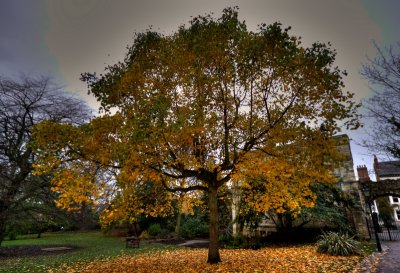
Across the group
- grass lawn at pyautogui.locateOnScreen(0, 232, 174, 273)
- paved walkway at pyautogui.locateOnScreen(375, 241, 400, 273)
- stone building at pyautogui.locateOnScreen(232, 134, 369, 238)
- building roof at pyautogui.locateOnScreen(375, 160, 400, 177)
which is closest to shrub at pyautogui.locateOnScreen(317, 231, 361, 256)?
paved walkway at pyautogui.locateOnScreen(375, 241, 400, 273)

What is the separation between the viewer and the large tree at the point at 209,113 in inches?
377

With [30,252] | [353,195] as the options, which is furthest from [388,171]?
[30,252]

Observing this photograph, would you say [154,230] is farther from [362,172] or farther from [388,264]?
[362,172]

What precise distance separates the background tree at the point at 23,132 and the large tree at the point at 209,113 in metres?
7.55

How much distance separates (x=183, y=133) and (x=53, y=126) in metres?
4.85

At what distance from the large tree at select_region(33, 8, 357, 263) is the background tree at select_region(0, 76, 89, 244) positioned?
7.55 metres

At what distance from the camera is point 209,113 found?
11.2 metres

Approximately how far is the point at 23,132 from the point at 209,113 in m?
13.5

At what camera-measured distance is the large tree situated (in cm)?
958

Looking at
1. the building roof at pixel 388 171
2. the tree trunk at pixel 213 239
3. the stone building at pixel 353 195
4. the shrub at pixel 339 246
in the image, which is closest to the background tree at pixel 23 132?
the tree trunk at pixel 213 239

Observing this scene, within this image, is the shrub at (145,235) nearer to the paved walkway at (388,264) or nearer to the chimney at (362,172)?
the paved walkway at (388,264)

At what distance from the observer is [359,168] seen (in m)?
34.6

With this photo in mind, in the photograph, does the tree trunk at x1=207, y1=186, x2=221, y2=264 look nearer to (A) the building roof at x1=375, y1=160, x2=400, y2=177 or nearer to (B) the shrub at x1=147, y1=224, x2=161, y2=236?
(B) the shrub at x1=147, y1=224, x2=161, y2=236

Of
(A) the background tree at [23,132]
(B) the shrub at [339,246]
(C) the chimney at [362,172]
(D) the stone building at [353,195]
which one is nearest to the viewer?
(B) the shrub at [339,246]
